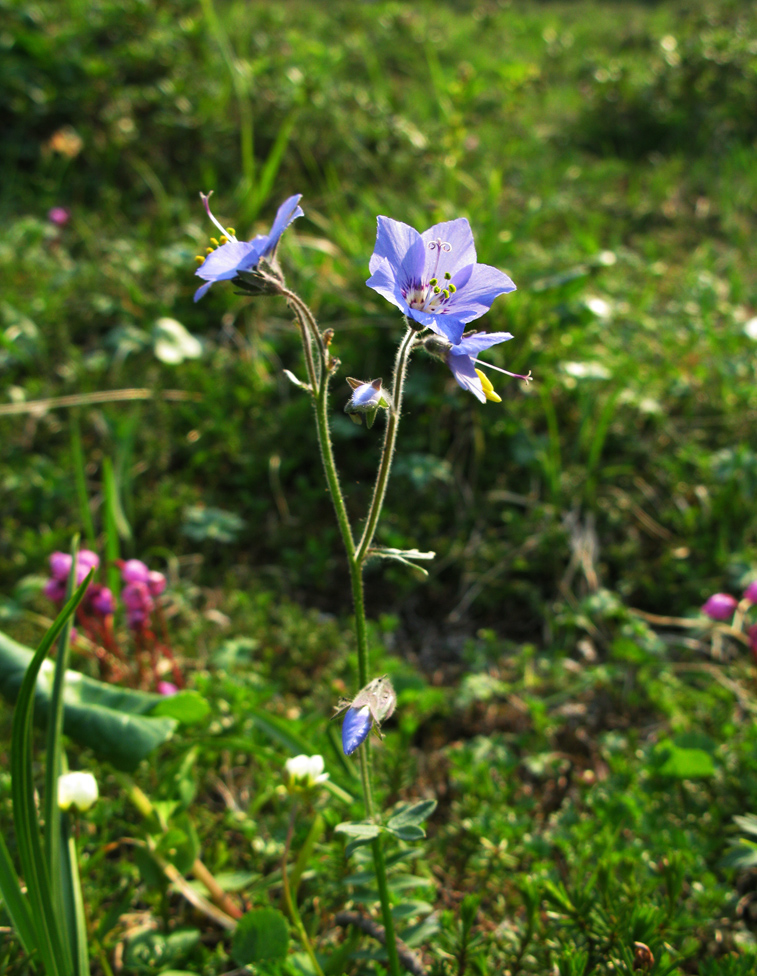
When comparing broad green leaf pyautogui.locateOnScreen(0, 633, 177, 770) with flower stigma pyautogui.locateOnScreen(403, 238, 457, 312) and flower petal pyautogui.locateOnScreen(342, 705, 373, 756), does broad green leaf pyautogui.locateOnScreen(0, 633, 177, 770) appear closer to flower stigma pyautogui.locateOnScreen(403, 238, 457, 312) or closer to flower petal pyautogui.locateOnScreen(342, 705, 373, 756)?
flower petal pyautogui.locateOnScreen(342, 705, 373, 756)

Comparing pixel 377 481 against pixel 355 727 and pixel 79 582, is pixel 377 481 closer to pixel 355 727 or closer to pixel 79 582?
pixel 355 727

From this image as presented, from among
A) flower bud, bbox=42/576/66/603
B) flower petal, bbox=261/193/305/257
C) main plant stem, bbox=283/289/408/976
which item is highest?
flower petal, bbox=261/193/305/257

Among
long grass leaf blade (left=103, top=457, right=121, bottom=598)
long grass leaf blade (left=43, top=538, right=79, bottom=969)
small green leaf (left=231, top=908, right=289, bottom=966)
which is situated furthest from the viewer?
long grass leaf blade (left=103, top=457, right=121, bottom=598)

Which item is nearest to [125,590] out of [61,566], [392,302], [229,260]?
[61,566]

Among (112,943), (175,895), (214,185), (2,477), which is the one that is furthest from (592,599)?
(214,185)

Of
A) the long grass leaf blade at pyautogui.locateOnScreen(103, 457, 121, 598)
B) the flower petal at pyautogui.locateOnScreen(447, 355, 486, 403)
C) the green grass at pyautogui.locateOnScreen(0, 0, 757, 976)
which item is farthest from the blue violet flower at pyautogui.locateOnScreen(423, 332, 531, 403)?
the long grass leaf blade at pyautogui.locateOnScreen(103, 457, 121, 598)

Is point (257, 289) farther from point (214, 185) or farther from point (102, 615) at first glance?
point (214, 185)

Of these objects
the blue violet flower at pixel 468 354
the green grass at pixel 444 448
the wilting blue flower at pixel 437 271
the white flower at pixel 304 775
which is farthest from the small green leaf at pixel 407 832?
the wilting blue flower at pixel 437 271
